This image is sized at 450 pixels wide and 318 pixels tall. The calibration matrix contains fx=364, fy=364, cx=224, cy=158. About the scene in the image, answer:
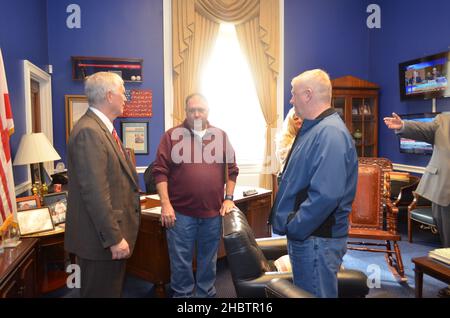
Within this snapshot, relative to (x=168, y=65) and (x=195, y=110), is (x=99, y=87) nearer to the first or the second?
(x=195, y=110)

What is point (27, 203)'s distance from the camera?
111 inches

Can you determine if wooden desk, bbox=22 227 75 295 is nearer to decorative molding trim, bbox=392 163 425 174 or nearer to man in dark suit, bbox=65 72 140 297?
man in dark suit, bbox=65 72 140 297

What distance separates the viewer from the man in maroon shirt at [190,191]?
2.59 meters

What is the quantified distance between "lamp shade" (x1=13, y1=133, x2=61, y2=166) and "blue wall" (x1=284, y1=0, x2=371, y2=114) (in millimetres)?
3757

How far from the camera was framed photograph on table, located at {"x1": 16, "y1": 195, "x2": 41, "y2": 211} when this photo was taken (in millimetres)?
2781

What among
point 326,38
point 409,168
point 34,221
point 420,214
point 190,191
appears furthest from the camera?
point 326,38

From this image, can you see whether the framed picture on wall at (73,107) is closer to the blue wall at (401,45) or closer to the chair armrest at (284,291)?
the chair armrest at (284,291)

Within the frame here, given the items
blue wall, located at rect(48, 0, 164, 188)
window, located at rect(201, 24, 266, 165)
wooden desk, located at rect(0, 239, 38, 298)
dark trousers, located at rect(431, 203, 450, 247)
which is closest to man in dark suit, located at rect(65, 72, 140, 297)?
wooden desk, located at rect(0, 239, 38, 298)

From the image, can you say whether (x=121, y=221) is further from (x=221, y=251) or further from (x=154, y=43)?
(x=154, y=43)

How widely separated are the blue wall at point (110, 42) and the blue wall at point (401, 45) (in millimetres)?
3555

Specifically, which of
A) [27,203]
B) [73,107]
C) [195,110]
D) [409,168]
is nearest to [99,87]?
[195,110]

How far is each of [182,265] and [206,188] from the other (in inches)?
22.9

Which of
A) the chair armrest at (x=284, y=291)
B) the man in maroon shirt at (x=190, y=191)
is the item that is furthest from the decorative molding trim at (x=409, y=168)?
the chair armrest at (x=284, y=291)

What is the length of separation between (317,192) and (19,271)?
1.66 metres
